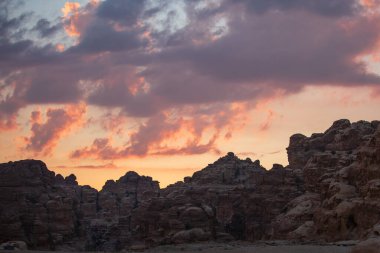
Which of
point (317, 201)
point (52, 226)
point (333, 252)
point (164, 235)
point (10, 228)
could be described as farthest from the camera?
point (52, 226)

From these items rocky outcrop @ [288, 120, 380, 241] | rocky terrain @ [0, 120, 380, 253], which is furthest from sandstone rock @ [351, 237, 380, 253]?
rocky outcrop @ [288, 120, 380, 241]

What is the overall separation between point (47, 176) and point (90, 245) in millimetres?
20814

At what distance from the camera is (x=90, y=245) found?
9688 centimetres

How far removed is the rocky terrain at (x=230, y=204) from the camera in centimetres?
5941

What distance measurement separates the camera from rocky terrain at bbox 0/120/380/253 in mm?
59406

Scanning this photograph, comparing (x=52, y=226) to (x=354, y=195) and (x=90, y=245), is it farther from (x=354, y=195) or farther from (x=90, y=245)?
(x=354, y=195)

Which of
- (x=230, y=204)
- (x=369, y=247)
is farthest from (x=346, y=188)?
(x=369, y=247)

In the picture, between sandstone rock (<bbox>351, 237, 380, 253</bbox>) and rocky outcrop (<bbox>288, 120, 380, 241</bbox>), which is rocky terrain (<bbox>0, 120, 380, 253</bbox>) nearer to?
rocky outcrop (<bbox>288, 120, 380, 241</bbox>)

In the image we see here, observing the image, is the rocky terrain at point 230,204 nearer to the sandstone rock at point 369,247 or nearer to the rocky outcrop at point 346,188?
the rocky outcrop at point 346,188

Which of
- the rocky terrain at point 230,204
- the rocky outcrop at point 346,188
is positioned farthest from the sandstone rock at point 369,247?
the rocky outcrop at point 346,188

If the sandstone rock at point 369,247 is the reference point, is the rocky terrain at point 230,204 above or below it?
above

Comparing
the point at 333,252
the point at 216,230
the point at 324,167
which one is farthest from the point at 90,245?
the point at 333,252

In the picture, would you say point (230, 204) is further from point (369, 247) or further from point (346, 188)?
point (369, 247)

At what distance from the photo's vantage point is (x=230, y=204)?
89.7 metres
